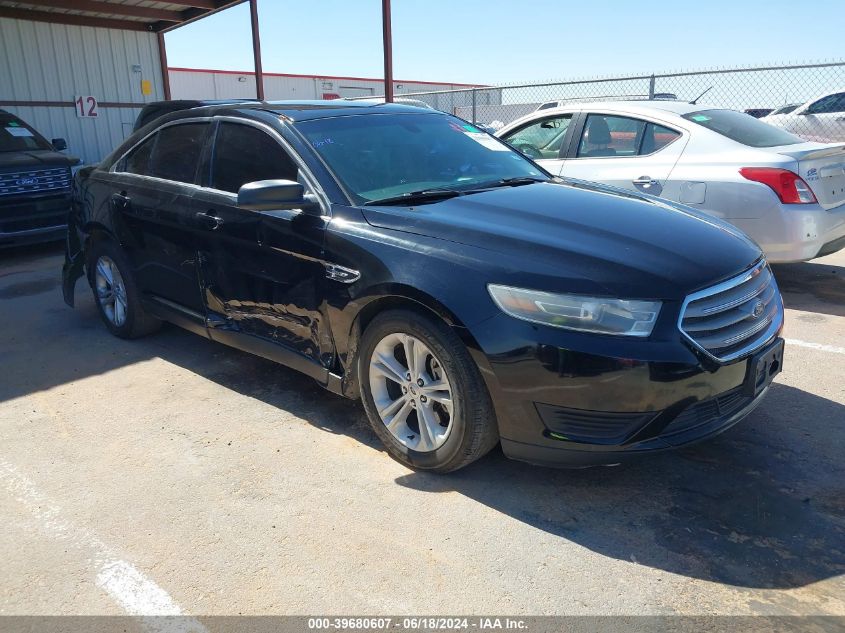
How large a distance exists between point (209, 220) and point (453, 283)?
6.04 feet

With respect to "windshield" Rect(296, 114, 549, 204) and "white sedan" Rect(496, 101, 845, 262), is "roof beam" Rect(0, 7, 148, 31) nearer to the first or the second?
"white sedan" Rect(496, 101, 845, 262)

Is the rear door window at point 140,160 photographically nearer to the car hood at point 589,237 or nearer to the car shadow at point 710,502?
the car hood at point 589,237

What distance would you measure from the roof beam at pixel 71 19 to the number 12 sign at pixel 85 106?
139cm

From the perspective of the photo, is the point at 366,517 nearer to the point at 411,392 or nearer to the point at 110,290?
the point at 411,392

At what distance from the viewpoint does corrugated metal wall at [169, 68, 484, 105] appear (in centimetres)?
2995

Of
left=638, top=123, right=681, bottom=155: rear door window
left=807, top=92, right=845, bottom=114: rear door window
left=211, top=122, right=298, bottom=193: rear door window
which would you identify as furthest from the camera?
left=807, top=92, right=845, bottom=114: rear door window

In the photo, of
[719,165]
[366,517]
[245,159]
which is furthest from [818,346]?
[245,159]

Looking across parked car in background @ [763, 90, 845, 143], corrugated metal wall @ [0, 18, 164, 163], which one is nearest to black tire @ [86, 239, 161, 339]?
corrugated metal wall @ [0, 18, 164, 163]

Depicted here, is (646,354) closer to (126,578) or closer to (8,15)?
(126,578)

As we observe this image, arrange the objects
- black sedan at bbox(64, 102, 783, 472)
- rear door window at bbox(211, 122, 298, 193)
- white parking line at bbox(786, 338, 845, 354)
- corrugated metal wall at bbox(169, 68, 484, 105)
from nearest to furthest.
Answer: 1. black sedan at bbox(64, 102, 783, 472)
2. rear door window at bbox(211, 122, 298, 193)
3. white parking line at bbox(786, 338, 845, 354)
4. corrugated metal wall at bbox(169, 68, 484, 105)

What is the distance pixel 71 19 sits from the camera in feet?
42.8

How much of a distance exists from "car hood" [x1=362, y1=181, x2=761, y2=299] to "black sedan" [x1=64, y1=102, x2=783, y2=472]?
0.01 metres

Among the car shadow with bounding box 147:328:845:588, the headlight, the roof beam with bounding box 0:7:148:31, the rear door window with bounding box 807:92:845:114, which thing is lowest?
the car shadow with bounding box 147:328:845:588

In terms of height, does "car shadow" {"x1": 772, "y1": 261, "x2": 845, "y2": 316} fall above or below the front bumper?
below
